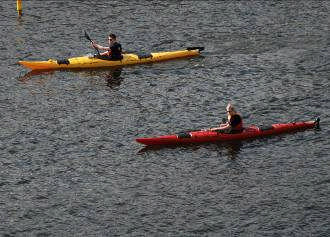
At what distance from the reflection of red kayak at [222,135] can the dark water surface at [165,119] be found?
0.94 feet

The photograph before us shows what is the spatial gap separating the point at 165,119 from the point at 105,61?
6.76 metres

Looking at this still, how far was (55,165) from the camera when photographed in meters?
26.7

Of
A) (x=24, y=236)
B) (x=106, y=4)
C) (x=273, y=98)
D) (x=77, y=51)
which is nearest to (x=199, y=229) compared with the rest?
(x=24, y=236)

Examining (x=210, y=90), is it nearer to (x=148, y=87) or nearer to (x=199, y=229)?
(x=148, y=87)

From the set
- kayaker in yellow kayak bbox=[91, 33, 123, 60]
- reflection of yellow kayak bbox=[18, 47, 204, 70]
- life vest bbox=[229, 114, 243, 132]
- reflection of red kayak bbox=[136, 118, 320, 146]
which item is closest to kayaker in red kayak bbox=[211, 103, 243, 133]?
life vest bbox=[229, 114, 243, 132]

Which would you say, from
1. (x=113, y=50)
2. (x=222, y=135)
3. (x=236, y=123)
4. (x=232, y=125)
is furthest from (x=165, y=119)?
(x=113, y=50)

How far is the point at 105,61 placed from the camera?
35.6 m

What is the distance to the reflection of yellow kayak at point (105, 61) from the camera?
34.9m

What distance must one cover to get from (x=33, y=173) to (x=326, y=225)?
32.3ft

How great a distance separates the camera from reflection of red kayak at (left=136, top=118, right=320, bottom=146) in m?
27.7

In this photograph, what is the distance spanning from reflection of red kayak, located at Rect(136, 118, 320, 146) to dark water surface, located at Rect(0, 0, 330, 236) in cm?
29

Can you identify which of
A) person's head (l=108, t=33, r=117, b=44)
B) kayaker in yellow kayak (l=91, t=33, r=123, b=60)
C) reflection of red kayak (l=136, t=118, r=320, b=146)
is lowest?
reflection of red kayak (l=136, t=118, r=320, b=146)

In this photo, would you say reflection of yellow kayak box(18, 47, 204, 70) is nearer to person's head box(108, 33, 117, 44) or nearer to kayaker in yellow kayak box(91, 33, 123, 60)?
kayaker in yellow kayak box(91, 33, 123, 60)

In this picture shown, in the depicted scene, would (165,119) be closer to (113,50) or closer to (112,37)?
(112,37)
